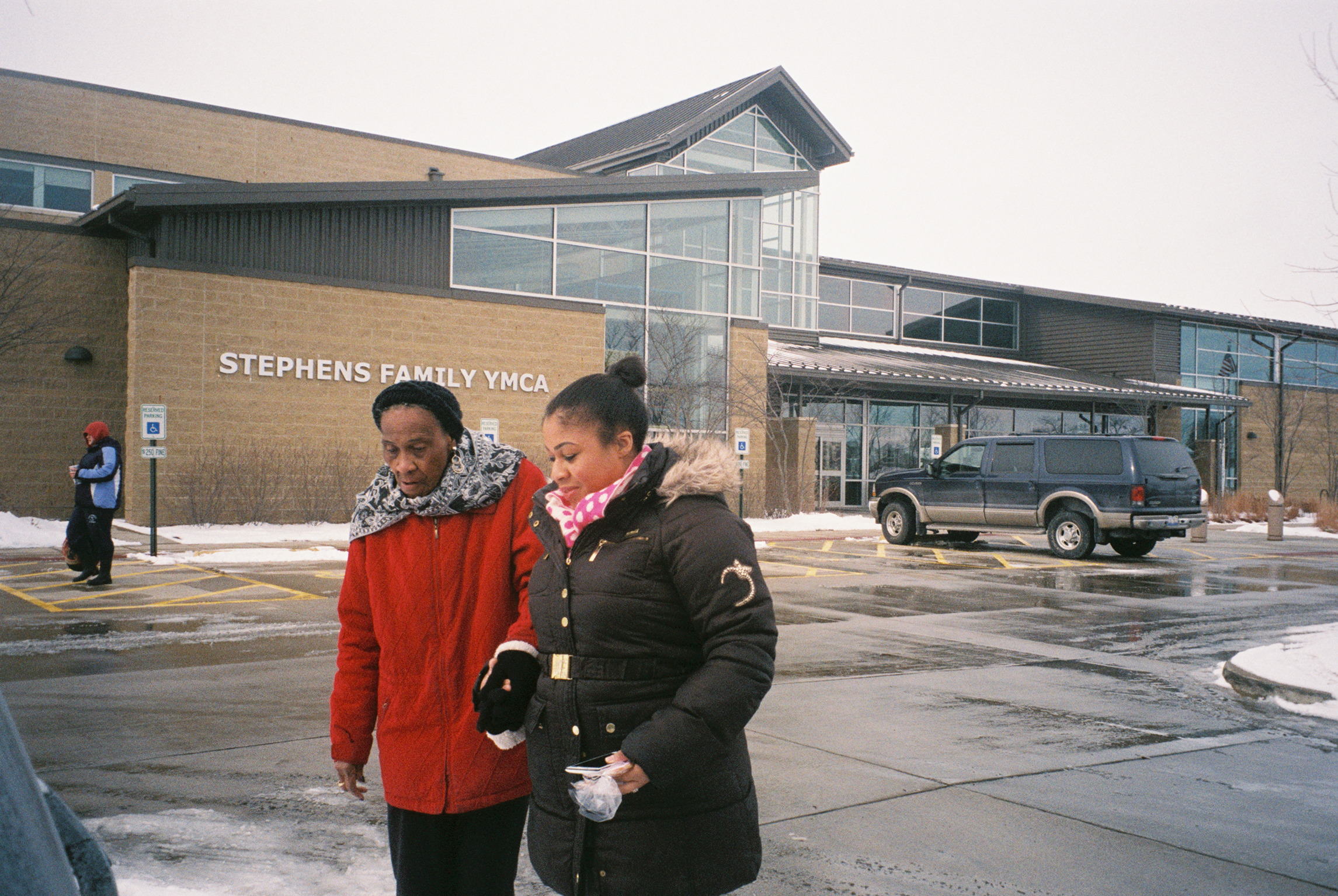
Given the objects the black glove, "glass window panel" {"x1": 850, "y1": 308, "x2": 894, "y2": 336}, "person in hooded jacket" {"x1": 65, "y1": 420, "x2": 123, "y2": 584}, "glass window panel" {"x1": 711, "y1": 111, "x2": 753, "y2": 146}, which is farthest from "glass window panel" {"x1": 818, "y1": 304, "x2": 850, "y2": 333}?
the black glove

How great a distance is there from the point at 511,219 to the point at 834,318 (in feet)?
58.6

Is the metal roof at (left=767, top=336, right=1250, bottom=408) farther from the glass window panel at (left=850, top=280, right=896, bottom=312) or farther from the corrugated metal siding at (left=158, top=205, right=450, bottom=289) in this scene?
the corrugated metal siding at (left=158, top=205, right=450, bottom=289)

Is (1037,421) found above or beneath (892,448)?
above

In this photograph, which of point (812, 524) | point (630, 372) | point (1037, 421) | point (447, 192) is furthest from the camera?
point (1037, 421)

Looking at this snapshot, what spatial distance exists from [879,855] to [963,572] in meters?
12.6

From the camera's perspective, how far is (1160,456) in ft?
60.4

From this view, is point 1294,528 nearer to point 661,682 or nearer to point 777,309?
point 777,309

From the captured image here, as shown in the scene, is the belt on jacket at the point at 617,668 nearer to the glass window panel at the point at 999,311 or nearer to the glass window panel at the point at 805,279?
the glass window panel at the point at 805,279

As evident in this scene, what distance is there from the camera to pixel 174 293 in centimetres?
1992

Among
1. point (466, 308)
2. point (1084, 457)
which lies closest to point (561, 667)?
point (1084, 457)

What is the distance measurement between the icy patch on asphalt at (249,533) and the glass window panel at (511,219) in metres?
7.26

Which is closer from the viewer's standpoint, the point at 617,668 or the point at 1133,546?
the point at 617,668

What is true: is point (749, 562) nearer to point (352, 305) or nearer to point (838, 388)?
point (352, 305)

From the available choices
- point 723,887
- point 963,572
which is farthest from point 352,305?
point 723,887
